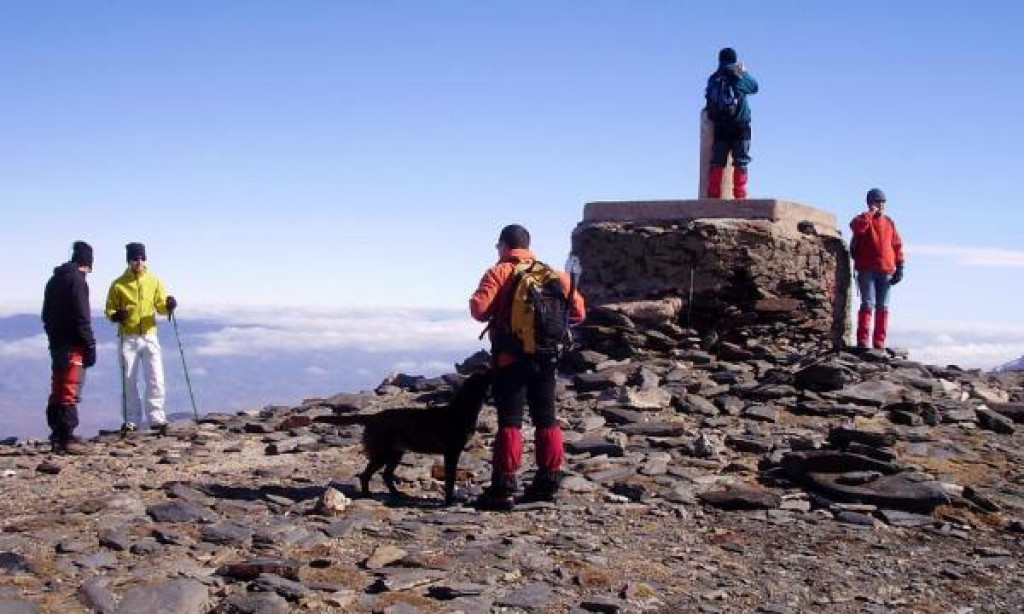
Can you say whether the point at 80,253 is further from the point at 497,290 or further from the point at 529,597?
the point at 529,597

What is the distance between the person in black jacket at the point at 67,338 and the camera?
11.5 meters

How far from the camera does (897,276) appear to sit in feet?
53.2

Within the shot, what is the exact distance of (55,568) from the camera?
20.8ft

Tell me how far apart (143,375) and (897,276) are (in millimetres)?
10991

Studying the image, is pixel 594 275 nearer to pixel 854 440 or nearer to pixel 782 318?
pixel 782 318

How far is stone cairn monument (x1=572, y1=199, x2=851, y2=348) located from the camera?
50.8ft

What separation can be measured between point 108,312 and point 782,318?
9370mm

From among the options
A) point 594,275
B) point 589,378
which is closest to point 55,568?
point 589,378

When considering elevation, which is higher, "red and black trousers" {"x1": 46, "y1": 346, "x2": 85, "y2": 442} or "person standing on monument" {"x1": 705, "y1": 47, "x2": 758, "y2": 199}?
"person standing on monument" {"x1": 705, "y1": 47, "x2": 758, "y2": 199}

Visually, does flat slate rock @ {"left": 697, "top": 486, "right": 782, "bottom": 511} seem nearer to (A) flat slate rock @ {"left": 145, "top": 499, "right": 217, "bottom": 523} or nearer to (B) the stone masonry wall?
(A) flat slate rock @ {"left": 145, "top": 499, "right": 217, "bottom": 523}

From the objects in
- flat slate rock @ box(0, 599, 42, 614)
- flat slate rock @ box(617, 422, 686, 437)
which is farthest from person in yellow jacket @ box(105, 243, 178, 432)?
flat slate rock @ box(0, 599, 42, 614)

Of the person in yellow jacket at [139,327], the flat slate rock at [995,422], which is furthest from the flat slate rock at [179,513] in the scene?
the flat slate rock at [995,422]

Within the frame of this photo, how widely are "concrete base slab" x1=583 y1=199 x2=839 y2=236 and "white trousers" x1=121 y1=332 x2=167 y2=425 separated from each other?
7.07 meters

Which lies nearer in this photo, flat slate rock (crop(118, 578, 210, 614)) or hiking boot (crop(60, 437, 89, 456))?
flat slate rock (crop(118, 578, 210, 614))
